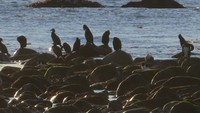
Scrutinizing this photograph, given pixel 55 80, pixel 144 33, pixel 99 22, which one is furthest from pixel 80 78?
pixel 99 22

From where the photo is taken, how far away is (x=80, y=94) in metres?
15.6

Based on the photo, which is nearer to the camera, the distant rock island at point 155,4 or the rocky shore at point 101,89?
the rocky shore at point 101,89

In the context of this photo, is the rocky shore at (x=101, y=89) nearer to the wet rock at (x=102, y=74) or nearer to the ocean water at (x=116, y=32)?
the wet rock at (x=102, y=74)

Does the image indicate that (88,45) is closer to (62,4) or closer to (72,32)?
(72,32)

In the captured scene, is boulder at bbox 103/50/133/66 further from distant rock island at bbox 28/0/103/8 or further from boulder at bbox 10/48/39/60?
distant rock island at bbox 28/0/103/8

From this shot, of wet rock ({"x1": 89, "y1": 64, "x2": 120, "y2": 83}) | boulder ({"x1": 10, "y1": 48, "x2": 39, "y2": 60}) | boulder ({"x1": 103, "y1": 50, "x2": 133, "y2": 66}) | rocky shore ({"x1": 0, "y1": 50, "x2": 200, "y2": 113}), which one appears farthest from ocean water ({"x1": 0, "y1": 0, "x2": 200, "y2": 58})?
wet rock ({"x1": 89, "y1": 64, "x2": 120, "y2": 83})

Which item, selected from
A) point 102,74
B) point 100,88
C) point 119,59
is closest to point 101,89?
point 100,88

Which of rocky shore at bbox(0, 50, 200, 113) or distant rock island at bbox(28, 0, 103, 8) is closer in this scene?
rocky shore at bbox(0, 50, 200, 113)

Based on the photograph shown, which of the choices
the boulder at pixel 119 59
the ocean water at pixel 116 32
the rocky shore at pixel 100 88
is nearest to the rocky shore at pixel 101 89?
the rocky shore at pixel 100 88

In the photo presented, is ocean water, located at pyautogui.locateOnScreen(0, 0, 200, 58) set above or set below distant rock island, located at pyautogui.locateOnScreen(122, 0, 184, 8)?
above

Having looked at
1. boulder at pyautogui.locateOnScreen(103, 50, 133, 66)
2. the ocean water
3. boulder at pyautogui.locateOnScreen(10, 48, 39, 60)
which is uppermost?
boulder at pyautogui.locateOnScreen(103, 50, 133, 66)

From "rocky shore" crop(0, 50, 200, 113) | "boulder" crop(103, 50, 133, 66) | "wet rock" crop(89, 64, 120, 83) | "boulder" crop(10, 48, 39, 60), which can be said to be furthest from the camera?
"boulder" crop(10, 48, 39, 60)

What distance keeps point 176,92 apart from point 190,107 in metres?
2.02

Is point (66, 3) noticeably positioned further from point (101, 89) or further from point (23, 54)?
point (101, 89)
